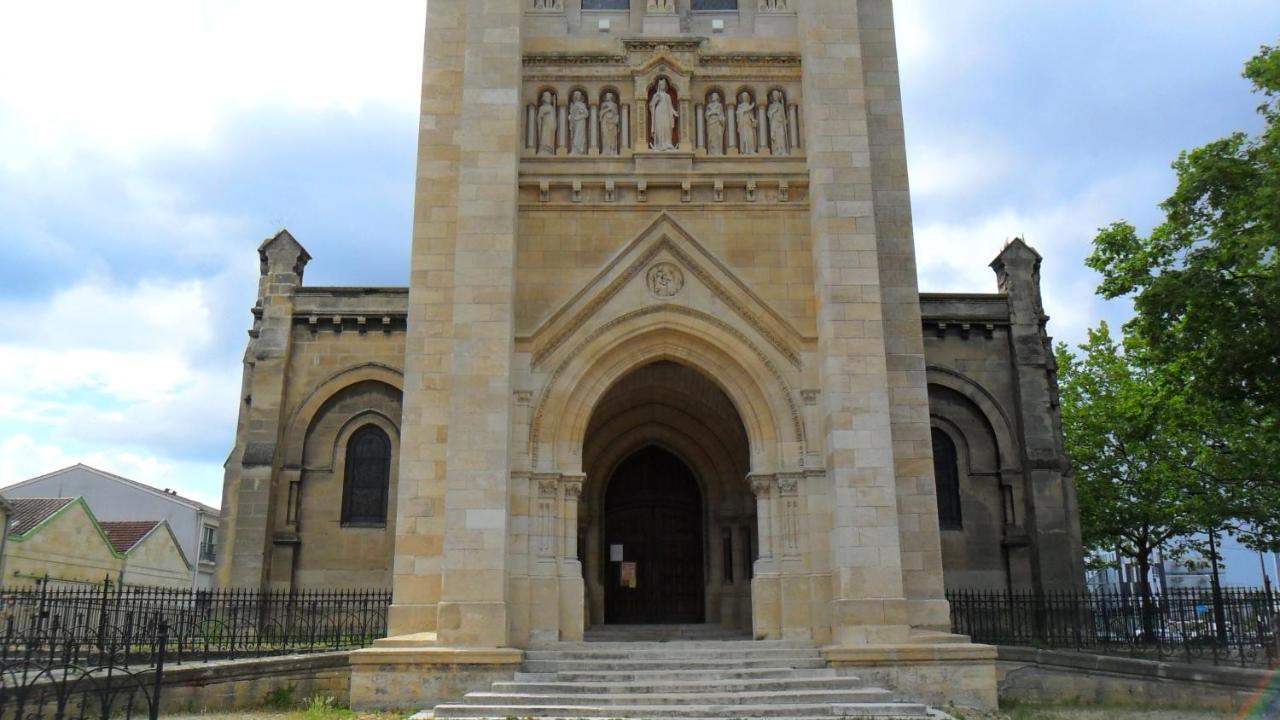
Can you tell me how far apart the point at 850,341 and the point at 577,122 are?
6.70 m

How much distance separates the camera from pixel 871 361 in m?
17.0

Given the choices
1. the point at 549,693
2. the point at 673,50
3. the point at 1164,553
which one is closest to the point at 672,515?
the point at 549,693

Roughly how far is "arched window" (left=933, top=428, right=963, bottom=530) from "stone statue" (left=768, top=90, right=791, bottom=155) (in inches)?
367

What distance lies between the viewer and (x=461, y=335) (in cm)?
1683

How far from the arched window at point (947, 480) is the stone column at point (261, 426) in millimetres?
16085

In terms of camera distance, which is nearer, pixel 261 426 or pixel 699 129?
pixel 699 129

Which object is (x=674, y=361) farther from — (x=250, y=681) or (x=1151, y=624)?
(x=1151, y=624)

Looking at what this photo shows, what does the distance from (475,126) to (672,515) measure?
31.3ft

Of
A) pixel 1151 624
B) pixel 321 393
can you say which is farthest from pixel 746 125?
pixel 321 393

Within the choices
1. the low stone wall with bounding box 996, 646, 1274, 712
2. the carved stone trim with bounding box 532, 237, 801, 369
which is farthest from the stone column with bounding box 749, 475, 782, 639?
the low stone wall with bounding box 996, 646, 1274, 712

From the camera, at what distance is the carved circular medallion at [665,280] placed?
1806 centimetres

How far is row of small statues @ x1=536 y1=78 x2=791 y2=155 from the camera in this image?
62.1 feet

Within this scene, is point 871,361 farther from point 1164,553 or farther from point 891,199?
point 1164,553

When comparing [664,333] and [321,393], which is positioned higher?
[321,393]
